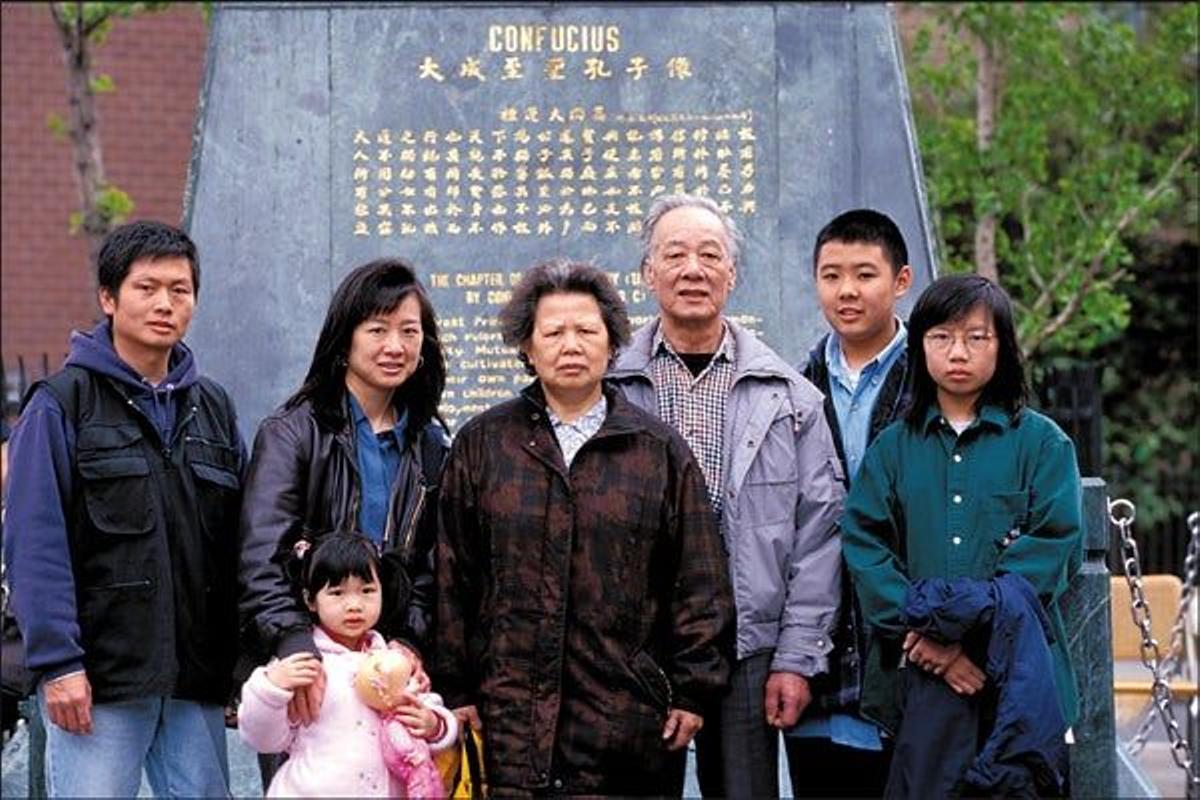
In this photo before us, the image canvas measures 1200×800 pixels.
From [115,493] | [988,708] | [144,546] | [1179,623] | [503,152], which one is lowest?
[1179,623]

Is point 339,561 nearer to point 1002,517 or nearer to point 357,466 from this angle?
point 357,466

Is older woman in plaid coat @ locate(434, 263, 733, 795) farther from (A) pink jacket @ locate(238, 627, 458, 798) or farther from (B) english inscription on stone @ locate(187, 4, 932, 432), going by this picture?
(B) english inscription on stone @ locate(187, 4, 932, 432)

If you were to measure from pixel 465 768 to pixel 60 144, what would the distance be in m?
11.0

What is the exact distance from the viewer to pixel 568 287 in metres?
4.78

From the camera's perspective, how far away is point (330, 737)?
14.8ft

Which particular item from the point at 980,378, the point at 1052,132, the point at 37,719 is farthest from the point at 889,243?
the point at 1052,132

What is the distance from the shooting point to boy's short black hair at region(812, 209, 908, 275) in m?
5.23

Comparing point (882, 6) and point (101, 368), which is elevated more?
point (882, 6)

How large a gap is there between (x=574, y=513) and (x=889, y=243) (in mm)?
1249

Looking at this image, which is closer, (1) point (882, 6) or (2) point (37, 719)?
(2) point (37, 719)

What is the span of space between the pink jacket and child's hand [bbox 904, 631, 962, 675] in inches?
43.0

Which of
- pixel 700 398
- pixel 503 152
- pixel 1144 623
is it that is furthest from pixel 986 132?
pixel 700 398

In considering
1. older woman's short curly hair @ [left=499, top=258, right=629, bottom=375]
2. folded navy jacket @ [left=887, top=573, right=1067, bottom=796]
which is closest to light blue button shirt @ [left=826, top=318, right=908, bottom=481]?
folded navy jacket @ [left=887, top=573, right=1067, bottom=796]

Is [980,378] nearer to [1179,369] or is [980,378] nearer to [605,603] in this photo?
[605,603]
